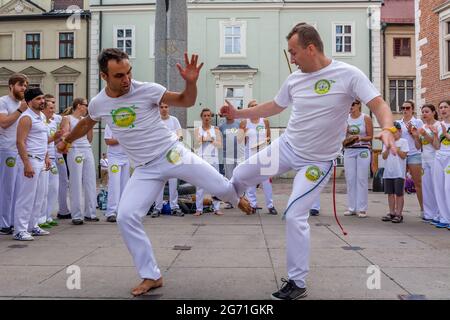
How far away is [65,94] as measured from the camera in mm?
36469

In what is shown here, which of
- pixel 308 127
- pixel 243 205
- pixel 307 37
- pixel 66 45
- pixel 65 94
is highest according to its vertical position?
pixel 66 45

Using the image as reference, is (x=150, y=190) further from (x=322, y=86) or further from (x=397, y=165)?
(x=397, y=165)

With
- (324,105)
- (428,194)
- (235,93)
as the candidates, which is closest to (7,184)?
(324,105)

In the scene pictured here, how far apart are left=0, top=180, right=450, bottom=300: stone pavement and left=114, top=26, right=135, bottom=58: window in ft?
90.8

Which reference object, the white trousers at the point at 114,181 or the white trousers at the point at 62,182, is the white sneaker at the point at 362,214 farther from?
the white trousers at the point at 62,182

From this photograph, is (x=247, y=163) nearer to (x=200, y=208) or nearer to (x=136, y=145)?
(x=136, y=145)

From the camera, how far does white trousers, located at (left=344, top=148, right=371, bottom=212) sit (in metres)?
9.50

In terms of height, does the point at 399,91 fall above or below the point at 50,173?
above

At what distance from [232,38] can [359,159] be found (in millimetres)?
25483

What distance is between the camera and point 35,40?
36.7m

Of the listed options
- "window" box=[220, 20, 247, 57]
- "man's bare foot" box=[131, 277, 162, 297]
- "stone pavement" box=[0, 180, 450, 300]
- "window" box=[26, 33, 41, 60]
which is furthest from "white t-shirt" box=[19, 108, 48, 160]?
"window" box=[26, 33, 41, 60]

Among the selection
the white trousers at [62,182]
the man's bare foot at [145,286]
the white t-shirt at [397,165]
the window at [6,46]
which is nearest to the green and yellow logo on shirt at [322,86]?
the man's bare foot at [145,286]
